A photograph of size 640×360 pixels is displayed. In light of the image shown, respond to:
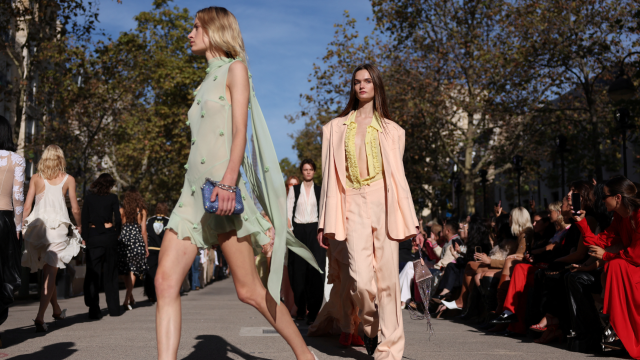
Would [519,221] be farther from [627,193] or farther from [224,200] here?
[224,200]

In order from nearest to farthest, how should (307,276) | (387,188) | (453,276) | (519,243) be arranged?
(387,188) → (519,243) → (307,276) → (453,276)

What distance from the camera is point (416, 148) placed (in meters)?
31.0

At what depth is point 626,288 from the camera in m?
6.01

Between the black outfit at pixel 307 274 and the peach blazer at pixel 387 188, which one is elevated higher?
the peach blazer at pixel 387 188

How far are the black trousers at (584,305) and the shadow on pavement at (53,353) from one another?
14.9ft

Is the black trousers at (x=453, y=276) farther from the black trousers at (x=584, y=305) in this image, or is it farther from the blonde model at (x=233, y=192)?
the blonde model at (x=233, y=192)

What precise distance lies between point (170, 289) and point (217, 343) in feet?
9.07

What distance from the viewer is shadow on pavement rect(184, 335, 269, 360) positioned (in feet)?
18.8

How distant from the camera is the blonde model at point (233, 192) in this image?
4062 mm

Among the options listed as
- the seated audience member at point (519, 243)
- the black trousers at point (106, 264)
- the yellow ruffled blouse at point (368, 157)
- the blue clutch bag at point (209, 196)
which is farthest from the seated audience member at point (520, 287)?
the black trousers at point (106, 264)

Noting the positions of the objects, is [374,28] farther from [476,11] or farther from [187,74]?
[187,74]

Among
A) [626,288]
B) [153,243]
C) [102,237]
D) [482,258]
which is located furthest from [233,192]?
[153,243]

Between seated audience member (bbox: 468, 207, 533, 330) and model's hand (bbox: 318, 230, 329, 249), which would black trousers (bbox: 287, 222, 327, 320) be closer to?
seated audience member (bbox: 468, 207, 533, 330)

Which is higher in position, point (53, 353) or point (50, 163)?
point (50, 163)
